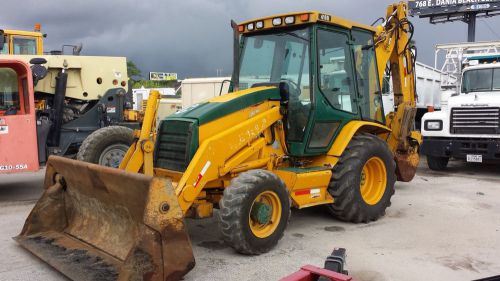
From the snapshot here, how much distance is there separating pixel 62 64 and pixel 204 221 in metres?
5.01

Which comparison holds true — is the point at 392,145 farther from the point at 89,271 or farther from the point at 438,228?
the point at 89,271

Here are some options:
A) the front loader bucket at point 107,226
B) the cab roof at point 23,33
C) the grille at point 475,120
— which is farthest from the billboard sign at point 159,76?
the front loader bucket at point 107,226

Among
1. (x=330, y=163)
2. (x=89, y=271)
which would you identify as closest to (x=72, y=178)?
(x=89, y=271)

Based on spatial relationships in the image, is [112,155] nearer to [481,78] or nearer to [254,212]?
[254,212]

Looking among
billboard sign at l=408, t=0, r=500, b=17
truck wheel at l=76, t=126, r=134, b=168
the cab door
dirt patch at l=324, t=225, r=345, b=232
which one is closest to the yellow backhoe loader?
dirt patch at l=324, t=225, r=345, b=232

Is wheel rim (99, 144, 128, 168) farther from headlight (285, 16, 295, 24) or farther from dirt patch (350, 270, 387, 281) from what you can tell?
dirt patch (350, 270, 387, 281)

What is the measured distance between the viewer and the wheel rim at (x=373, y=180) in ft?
21.8

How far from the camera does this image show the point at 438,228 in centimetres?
629

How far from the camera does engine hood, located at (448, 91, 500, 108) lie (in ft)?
33.0

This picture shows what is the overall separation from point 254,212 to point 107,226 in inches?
57.1

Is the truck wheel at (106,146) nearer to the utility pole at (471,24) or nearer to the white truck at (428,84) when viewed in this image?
the white truck at (428,84)

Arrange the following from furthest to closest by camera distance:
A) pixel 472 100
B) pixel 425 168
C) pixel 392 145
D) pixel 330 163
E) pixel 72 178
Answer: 1. pixel 425 168
2. pixel 472 100
3. pixel 392 145
4. pixel 330 163
5. pixel 72 178

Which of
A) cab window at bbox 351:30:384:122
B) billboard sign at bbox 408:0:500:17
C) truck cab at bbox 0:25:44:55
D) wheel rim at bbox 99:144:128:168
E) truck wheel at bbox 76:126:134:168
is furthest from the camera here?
billboard sign at bbox 408:0:500:17

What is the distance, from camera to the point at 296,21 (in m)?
6.06
